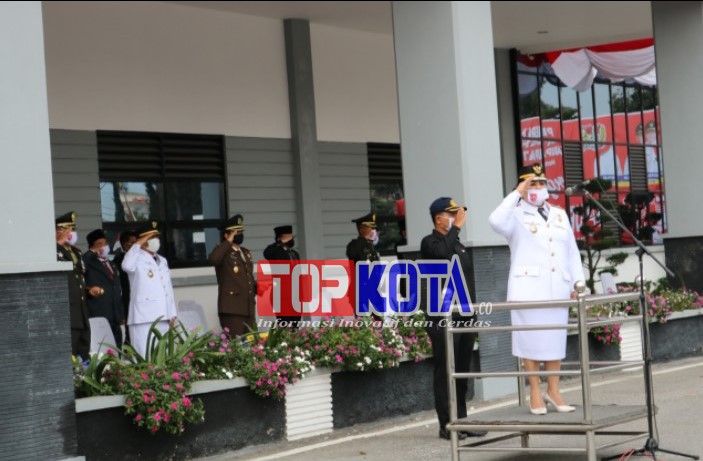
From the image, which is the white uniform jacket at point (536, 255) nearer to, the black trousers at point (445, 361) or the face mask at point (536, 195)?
the face mask at point (536, 195)

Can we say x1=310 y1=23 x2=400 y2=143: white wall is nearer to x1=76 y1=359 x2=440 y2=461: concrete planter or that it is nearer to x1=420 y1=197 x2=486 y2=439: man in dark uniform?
x1=76 y1=359 x2=440 y2=461: concrete planter

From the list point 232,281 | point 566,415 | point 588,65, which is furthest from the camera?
point 588,65

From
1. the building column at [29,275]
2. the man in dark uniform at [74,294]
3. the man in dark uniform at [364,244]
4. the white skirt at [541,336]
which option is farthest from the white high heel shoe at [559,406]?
the man in dark uniform at [364,244]

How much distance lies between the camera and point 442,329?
30.6 feet

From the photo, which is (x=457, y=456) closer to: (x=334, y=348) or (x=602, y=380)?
(x=334, y=348)

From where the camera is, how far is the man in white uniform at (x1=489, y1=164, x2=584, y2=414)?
8.15 meters

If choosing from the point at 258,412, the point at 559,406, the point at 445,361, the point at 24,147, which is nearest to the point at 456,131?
the point at 445,361

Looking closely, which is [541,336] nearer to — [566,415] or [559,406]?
[559,406]

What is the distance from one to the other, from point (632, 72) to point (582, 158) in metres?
2.75

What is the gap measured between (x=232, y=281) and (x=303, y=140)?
184 inches

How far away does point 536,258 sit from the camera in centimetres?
829

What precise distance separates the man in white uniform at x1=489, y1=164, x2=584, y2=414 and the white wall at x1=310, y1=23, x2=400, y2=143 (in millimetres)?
10206

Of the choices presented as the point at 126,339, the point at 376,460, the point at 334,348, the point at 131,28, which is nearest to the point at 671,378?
the point at 334,348

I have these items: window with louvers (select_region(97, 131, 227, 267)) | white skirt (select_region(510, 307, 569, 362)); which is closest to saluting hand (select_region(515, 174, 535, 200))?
white skirt (select_region(510, 307, 569, 362))
